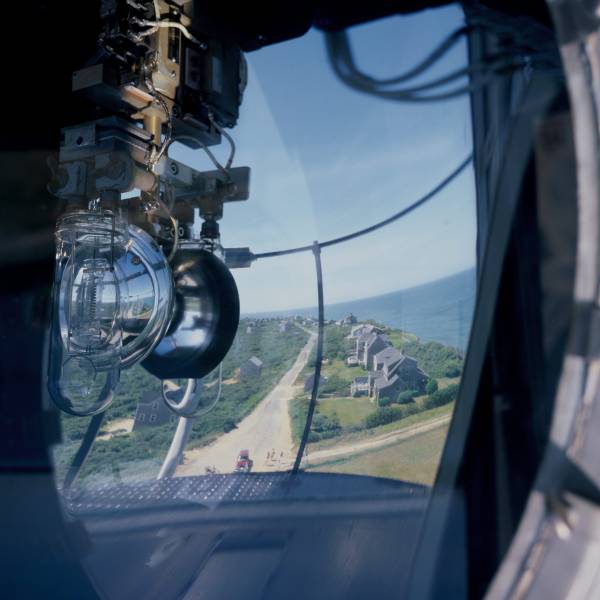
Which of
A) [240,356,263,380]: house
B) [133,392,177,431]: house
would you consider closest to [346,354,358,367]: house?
[240,356,263,380]: house

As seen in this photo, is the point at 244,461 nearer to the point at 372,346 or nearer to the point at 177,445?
the point at 177,445

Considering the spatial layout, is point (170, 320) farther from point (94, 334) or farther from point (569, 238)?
point (569, 238)

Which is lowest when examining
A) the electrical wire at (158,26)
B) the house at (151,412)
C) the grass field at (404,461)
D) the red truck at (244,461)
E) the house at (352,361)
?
the red truck at (244,461)

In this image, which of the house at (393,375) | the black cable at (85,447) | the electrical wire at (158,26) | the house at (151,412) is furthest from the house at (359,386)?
the electrical wire at (158,26)

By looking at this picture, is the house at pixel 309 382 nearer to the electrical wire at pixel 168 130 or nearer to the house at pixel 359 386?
the house at pixel 359 386

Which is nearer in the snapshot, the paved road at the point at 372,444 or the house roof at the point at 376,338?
the paved road at the point at 372,444

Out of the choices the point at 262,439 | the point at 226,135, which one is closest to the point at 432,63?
the point at 226,135

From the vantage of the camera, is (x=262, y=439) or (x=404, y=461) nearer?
(x=404, y=461)
